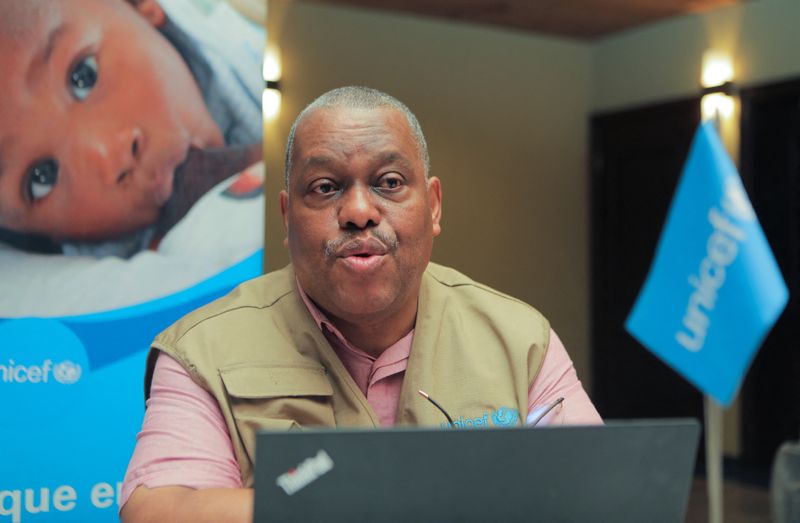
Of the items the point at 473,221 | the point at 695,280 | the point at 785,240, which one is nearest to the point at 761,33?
the point at 785,240

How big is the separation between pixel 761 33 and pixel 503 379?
4.52m

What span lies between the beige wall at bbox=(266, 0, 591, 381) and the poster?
2829mm

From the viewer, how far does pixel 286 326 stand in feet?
4.15

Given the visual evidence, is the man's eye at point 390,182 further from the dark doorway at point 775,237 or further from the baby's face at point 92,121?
the dark doorway at point 775,237

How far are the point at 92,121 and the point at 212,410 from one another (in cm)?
128

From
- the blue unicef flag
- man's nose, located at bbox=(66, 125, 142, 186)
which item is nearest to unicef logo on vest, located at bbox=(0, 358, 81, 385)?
man's nose, located at bbox=(66, 125, 142, 186)

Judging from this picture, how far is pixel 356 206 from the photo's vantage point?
3.84 feet

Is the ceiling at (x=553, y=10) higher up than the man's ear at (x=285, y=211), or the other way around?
the ceiling at (x=553, y=10)

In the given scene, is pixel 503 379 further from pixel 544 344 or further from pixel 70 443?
pixel 70 443

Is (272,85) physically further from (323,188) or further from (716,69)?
(323,188)

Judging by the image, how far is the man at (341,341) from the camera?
1.16 metres

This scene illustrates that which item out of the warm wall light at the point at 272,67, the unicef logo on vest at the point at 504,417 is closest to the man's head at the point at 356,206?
the unicef logo on vest at the point at 504,417

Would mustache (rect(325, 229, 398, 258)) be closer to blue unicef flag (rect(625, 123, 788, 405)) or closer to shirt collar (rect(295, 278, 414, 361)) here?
shirt collar (rect(295, 278, 414, 361))

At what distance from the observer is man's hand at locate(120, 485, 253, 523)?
3.26ft
